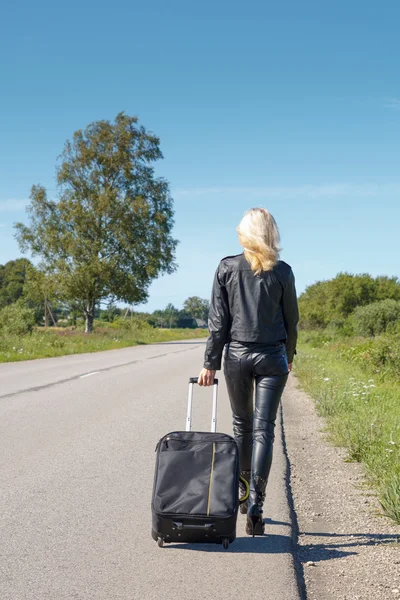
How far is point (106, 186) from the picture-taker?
4862 centimetres

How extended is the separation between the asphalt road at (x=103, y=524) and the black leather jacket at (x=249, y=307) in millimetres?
1298

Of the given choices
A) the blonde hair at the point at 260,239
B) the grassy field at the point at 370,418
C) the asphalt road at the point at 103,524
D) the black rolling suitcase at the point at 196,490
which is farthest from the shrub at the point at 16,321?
the black rolling suitcase at the point at 196,490

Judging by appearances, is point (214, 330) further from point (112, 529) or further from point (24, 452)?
point (24, 452)

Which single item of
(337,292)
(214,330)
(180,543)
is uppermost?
(337,292)

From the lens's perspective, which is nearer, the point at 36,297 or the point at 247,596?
the point at 247,596

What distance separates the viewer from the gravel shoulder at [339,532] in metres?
3.97

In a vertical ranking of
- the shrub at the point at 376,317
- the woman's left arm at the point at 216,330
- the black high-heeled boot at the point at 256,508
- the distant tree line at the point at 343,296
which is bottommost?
the black high-heeled boot at the point at 256,508

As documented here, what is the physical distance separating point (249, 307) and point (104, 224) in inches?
1727

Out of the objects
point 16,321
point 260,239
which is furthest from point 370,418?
point 16,321

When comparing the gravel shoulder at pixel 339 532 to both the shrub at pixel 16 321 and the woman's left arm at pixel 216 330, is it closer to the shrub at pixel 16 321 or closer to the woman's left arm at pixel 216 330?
the woman's left arm at pixel 216 330

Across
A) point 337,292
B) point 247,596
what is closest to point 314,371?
point 247,596

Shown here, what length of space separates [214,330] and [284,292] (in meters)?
0.56

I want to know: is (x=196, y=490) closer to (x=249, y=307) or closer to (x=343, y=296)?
(x=249, y=307)

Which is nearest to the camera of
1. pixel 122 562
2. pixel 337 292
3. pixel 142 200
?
pixel 122 562
